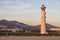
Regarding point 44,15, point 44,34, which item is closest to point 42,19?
point 44,15

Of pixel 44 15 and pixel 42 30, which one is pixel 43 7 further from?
pixel 42 30

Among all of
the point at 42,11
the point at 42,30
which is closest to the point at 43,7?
the point at 42,11

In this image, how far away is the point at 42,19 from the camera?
5791cm

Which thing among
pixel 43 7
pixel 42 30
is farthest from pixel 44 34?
pixel 43 7

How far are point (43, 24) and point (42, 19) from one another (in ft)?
4.03

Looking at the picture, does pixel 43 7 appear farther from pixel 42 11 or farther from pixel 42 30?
pixel 42 30

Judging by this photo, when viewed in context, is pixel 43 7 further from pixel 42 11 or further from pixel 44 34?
pixel 44 34

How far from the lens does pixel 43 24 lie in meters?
58.0

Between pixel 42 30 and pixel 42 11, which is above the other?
pixel 42 11

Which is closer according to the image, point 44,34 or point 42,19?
point 42,19

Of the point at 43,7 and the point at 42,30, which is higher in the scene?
the point at 43,7

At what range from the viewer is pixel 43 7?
58.6 meters

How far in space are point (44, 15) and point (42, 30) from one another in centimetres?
374

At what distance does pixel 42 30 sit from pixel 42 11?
4639 mm
